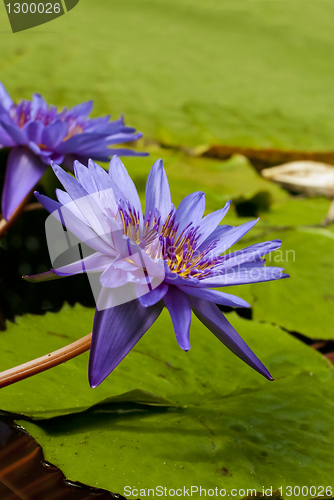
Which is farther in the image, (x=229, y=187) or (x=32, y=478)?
(x=229, y=187)

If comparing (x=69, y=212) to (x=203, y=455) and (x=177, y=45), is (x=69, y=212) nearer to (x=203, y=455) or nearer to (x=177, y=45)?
(x=203, y=455)

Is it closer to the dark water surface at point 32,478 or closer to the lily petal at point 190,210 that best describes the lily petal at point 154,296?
the lily petal at point 190,210

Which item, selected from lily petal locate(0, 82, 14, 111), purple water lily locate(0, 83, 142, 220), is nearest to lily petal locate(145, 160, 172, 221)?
purple water lily locate(0, 83, 142, 220)

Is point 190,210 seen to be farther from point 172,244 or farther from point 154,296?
point 154,296

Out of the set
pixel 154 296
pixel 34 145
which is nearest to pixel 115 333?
pixel 154 296

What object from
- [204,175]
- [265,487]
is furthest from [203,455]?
[204,175]

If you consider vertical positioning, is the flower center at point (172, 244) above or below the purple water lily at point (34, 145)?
below

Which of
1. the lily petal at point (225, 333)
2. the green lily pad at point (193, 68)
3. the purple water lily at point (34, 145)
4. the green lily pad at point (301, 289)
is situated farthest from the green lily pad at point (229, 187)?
the lily petal at point (225, 333)
